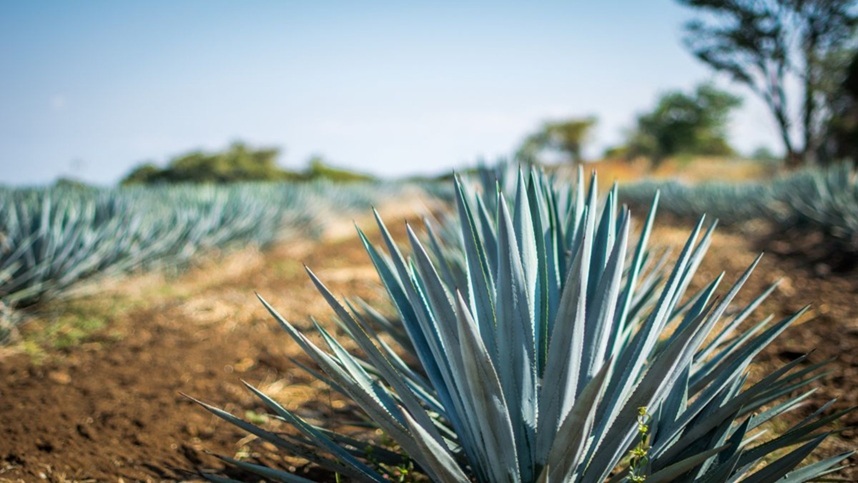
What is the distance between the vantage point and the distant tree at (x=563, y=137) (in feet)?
167

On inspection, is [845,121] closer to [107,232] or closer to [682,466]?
[107,232]

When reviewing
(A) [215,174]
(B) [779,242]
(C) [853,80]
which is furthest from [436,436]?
(A) [215,174]

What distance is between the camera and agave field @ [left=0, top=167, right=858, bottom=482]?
985 mm

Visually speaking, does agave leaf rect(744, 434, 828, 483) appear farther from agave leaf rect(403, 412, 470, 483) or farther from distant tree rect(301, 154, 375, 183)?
distant tree rect(301, 154, 375, 183)

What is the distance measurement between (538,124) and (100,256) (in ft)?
168

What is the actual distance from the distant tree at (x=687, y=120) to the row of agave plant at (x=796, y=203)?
26131 millimetres

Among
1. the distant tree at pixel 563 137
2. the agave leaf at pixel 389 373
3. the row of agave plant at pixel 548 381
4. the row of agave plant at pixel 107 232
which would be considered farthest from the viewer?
the distant tree at pixel 563 137

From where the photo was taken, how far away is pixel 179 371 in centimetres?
295

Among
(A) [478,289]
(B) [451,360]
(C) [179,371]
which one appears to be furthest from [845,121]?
(B) [451,360]

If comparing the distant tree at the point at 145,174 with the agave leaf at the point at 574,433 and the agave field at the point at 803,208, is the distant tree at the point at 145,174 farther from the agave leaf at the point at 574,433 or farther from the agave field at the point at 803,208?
the agave leaf at the point at 574,433

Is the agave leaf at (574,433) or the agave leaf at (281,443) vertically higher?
the agave leaf at (574,433)

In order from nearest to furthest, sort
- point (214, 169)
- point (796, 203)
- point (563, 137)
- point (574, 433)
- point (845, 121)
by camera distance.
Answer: point (574, 433) → point (796, 203) → point (845, 121) → point (214, 169) → point (563, 137)

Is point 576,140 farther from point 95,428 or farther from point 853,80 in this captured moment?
point 95,428

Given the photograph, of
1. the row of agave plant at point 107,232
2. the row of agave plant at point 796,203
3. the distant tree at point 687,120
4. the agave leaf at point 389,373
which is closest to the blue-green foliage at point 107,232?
the row of agave plant at point 107,232
